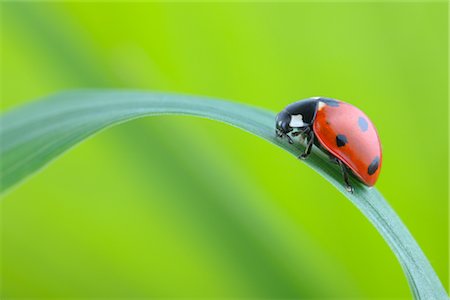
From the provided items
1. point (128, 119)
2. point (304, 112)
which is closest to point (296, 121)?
point (304, 112)

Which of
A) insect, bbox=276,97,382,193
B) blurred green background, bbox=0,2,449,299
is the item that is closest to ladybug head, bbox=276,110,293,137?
insect, bbox=276,97,382,193

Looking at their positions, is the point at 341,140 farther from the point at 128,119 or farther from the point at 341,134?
the point at 128,119

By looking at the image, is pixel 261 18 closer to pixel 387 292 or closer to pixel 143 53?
pixel 143 53

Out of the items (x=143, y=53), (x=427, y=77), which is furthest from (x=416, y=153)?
(x=143, y=53)

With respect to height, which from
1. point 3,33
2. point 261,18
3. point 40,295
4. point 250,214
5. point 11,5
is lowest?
point 40,295

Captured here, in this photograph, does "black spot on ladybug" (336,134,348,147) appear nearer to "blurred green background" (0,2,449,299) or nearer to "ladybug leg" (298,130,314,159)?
"ladybug leg" (298,130,314,159)

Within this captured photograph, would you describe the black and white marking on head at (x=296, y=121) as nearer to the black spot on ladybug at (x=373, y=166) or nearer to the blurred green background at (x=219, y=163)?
the black spot on ladybug at (x=373, y=166)

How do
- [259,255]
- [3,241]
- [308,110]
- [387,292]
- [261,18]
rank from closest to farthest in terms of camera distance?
[308,110] → [259,255] → [3,241] → [387,292] → [261,18]
